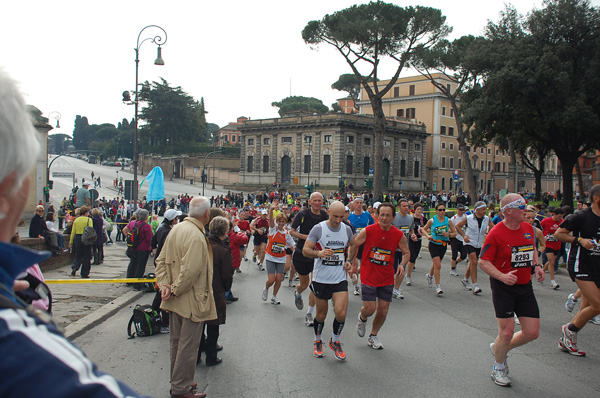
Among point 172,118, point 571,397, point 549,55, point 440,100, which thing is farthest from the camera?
point 172,118

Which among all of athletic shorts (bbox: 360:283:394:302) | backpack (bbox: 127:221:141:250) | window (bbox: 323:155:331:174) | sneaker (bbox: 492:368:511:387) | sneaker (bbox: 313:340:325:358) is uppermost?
window (bbox: 323:155:331:174)

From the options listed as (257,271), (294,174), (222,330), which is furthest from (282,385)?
(294,174)

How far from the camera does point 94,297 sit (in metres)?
9.42

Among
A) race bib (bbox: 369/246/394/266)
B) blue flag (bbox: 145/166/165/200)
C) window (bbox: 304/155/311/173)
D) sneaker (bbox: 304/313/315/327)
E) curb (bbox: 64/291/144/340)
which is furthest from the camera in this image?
window (bbox: 304/155/311/173)

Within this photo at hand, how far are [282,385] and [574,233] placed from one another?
13.6 ft

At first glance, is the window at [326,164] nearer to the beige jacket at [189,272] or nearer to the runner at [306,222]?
the runner at [306,222]

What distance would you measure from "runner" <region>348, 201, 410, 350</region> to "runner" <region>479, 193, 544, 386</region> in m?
1.40

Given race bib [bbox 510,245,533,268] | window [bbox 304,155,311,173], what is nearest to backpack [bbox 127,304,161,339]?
race bib [bbox 510,245,533,268]

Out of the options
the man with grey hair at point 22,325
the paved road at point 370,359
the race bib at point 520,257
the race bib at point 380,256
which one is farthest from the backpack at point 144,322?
the man with grey hair at point 22,325

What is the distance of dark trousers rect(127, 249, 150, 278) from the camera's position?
34.3 ft

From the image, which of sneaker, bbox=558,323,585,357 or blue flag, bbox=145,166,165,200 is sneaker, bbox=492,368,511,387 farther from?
blue flag, bbox=145,166,165,200

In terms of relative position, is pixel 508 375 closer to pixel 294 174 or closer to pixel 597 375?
pixel 597 375

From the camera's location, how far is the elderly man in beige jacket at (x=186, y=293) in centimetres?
445

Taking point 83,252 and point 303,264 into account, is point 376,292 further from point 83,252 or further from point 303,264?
point 83,252
